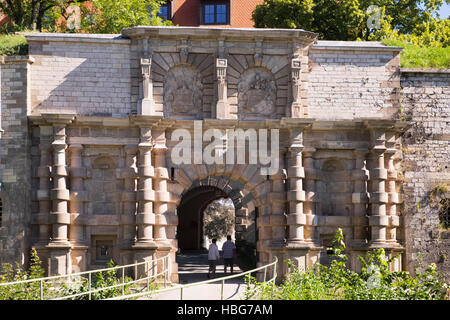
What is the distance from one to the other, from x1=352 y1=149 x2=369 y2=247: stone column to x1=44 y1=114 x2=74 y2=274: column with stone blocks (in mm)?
8254

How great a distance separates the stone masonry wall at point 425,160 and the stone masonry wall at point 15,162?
11156mm

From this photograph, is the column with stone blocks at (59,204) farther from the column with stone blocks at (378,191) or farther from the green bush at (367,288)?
the column with stone blocks at (378,191)

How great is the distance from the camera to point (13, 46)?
78.4ft

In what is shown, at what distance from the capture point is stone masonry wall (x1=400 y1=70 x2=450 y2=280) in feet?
79.1

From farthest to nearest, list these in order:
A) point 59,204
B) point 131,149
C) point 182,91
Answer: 1. point 182,91
2. point 131,149
3. point 59,204

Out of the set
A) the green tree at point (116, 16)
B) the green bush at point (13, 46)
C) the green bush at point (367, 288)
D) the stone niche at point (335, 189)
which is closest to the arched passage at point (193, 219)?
the green tree at point (116, 16)

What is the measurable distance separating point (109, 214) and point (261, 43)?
6.69m

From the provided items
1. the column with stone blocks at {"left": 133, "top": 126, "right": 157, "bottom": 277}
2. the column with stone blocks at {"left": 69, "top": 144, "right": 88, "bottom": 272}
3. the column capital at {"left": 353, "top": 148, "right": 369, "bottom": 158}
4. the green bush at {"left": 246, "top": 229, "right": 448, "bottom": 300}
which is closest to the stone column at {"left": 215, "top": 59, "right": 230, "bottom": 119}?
the column with stone blocks at {"left": 133, "top": 126, "right": 157, "bottom": 277}

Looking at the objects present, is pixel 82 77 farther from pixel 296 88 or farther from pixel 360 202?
pixel 360 202

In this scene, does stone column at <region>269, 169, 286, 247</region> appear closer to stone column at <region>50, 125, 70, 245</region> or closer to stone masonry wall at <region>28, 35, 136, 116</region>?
stone masonry wall at <region>28, 35, 136, 116</region>

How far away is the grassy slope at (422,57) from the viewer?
25.4m

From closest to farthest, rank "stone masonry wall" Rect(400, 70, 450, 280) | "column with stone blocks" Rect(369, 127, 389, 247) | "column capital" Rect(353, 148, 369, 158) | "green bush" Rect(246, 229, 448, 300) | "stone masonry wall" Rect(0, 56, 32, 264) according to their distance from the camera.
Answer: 1. "green bush" Rect(246, 229, 448, 300)
2. "stone masonry wall" Rect(0, 56, 32, 264)
3. "column with stone blocks" Rect(369, 127, 389, 247)
4. "column capital" Rect(353, 148, 369, 158)
5. "stone masonry wall" Rect(400, 70, 450, 280)

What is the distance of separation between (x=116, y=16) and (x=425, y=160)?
1332 centimetres

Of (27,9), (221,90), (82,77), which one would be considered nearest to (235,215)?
(221,90)
